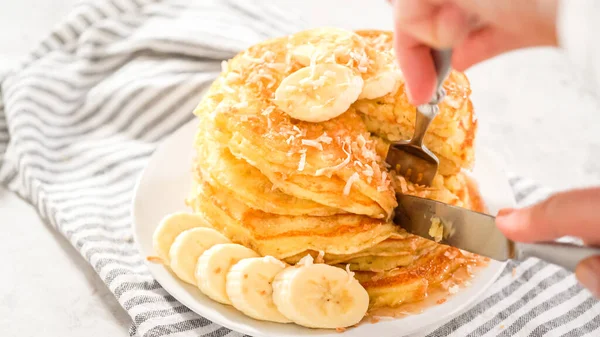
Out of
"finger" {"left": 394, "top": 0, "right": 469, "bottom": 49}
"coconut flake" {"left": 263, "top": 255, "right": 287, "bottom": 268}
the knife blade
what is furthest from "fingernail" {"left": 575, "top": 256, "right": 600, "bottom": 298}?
"coconut flake" {"left": 263, "top": 255, "right": 287, "bottom": 268}

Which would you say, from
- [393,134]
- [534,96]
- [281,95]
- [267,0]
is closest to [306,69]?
[281,95]

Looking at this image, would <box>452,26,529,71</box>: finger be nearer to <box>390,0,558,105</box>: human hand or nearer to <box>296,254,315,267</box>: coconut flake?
<box>390,0,558,105</box>: human hand

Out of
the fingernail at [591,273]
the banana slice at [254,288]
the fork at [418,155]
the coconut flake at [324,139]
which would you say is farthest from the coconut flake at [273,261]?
the fingernail at [591,273]

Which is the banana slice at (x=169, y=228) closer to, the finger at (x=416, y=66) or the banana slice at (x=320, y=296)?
the banana slice at (x=320, y=296)

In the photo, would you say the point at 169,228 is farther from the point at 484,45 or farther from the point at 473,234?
the point at 484,45

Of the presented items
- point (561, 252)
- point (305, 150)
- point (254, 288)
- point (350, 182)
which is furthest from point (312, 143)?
point (561, 252)

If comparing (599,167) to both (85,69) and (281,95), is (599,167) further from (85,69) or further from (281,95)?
(85,69)
